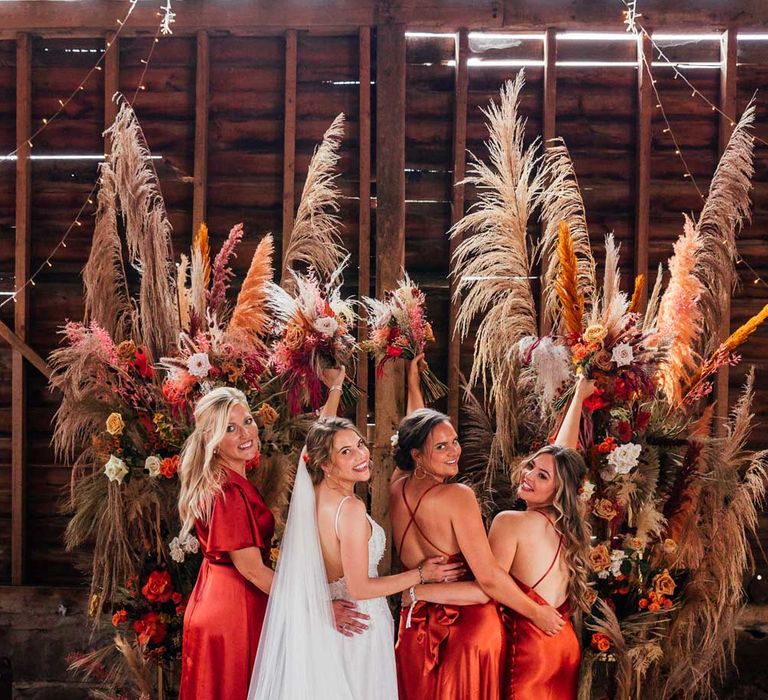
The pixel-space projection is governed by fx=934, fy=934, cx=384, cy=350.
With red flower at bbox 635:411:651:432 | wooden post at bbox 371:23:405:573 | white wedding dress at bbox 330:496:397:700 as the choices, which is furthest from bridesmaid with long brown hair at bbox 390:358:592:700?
wooden post at bbox 371:23:405:573

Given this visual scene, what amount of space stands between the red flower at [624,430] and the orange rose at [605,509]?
27 cm

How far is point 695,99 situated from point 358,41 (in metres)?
1.88

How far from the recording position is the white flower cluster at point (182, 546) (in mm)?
3945

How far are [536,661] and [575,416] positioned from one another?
996 millimetres

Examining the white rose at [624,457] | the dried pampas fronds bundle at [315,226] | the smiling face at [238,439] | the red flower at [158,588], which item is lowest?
the red flower at [158,588]

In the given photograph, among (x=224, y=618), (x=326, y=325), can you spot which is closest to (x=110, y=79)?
(x=326, y=325)

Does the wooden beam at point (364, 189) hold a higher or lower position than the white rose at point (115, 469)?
higher

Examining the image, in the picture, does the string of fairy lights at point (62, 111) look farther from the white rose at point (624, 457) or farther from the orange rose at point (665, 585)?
the orange rose at point (665, 585)

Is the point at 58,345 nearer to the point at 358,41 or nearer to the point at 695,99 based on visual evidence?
the point at 358,41

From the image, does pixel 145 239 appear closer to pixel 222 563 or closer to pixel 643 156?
pixel 222 563

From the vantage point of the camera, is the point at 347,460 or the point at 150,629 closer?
the point at 347,460

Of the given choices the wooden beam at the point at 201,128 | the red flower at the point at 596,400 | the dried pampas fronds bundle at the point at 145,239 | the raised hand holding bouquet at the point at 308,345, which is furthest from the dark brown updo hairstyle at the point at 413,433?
the wooden beam at the point at 201,128

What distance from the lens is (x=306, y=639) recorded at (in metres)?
3.25

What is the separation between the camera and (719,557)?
4023 millimetres
